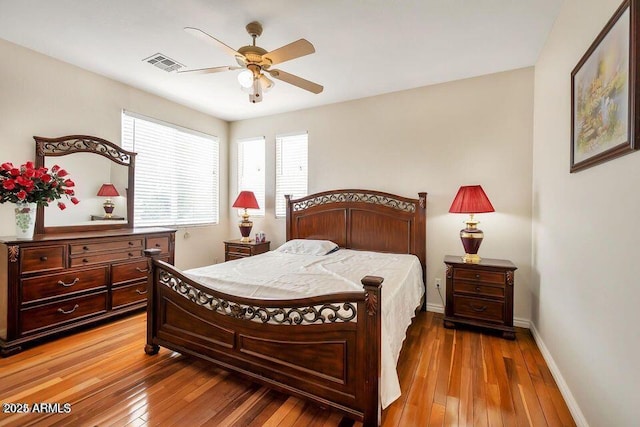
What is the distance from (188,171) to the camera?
14.4ft

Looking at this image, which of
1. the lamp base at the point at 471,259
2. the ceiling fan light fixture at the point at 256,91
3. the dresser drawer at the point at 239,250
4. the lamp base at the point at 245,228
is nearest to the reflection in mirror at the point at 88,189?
the dresser drawer at the point at 239,250

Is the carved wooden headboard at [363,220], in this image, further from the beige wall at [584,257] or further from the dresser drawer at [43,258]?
the dresser drawer at [43,258]

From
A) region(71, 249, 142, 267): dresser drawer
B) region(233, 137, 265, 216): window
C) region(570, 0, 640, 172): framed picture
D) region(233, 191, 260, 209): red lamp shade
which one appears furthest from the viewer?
region(233, 137, 265, 216): window

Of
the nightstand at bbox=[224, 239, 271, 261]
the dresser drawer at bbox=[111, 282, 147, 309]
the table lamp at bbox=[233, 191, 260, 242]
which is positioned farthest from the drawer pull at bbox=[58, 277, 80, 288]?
the table lamp at bbox=[233, 191, 260, 242]

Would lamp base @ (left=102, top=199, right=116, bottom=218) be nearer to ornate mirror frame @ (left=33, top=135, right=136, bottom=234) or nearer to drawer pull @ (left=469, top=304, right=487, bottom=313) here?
ornate mirror frame @ (left=33, top=135, right=136, bottom=234)

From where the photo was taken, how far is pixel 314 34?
8.12 ft

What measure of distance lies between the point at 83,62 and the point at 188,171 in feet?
5.74

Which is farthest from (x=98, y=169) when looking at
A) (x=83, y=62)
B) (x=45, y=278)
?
(x=45, y=278)

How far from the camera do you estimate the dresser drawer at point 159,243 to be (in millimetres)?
3381

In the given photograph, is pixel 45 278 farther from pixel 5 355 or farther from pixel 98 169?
pixel 98 169

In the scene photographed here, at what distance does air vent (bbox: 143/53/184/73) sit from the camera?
2883mm

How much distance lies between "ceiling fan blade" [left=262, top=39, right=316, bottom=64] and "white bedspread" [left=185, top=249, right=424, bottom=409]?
1680 mm

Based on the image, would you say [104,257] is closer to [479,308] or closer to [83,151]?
[83,151]

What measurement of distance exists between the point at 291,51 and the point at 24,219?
2731mm
